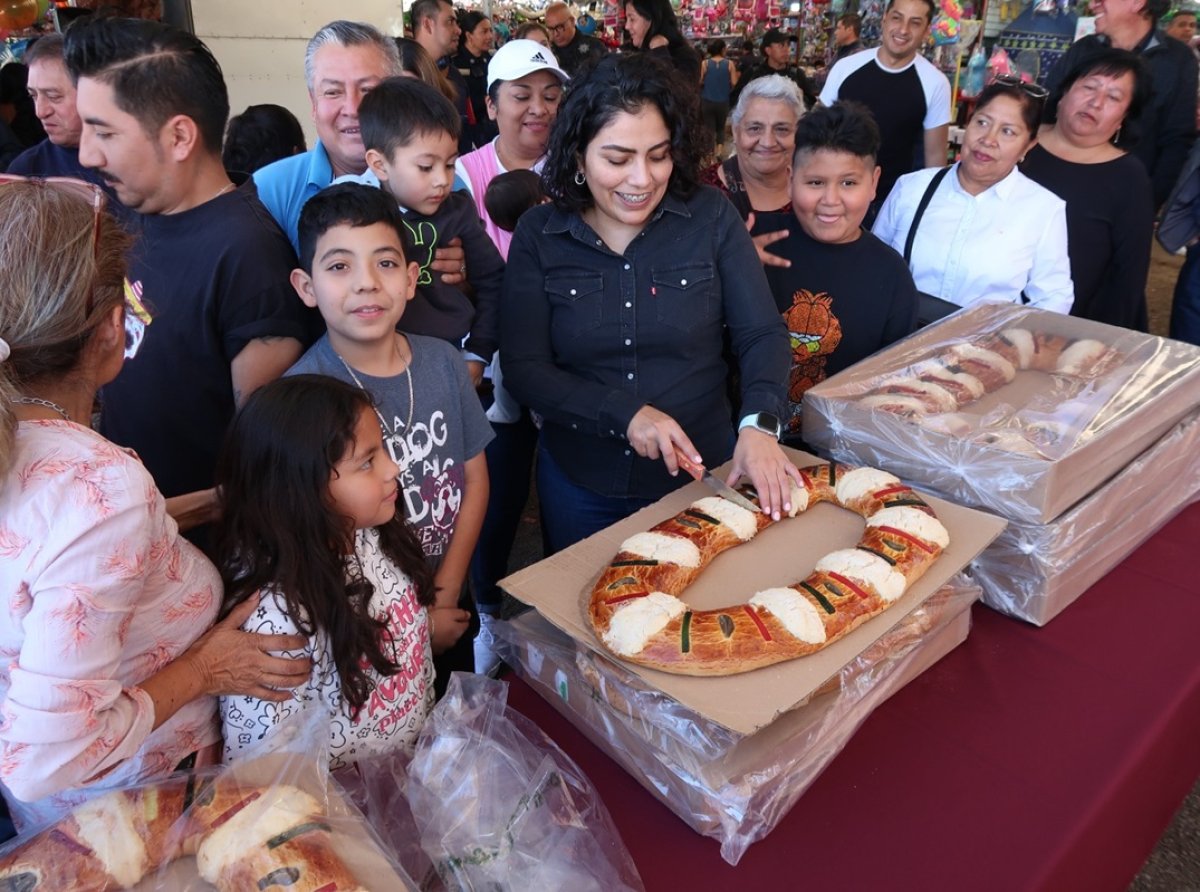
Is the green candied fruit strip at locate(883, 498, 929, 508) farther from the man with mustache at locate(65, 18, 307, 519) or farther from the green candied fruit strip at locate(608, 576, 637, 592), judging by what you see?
the man with mustache at locate(65, 18, 307, 519)

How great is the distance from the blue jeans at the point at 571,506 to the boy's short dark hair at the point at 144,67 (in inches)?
40.1

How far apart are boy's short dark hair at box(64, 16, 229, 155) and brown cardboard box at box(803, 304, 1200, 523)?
1346mm

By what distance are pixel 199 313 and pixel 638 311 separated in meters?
0.86

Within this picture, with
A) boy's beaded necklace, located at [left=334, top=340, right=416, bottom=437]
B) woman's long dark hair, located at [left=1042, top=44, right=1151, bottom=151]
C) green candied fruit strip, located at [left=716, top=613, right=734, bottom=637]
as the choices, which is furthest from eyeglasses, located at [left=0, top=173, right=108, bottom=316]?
woman's long dark hair, located at [left=1042, top=44, right=1151, bottom=151]

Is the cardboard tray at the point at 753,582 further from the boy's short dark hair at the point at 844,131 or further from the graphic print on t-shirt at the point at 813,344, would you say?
the boy's short dark hair at the point at 844,131

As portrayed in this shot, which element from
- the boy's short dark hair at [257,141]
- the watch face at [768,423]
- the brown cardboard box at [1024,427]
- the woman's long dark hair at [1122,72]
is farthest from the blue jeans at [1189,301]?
the boy's short dark hair at [257,141]

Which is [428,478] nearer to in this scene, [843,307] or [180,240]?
[180,240]

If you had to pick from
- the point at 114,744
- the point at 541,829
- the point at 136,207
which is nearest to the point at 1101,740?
the point at 541,829

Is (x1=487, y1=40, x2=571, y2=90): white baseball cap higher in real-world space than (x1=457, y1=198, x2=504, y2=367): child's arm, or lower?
higher

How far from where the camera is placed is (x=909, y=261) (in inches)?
102

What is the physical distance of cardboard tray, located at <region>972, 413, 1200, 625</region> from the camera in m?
1.43

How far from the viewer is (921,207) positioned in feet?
8.43

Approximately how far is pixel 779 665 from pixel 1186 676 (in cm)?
78

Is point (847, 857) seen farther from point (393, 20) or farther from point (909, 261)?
point (393, 20)
